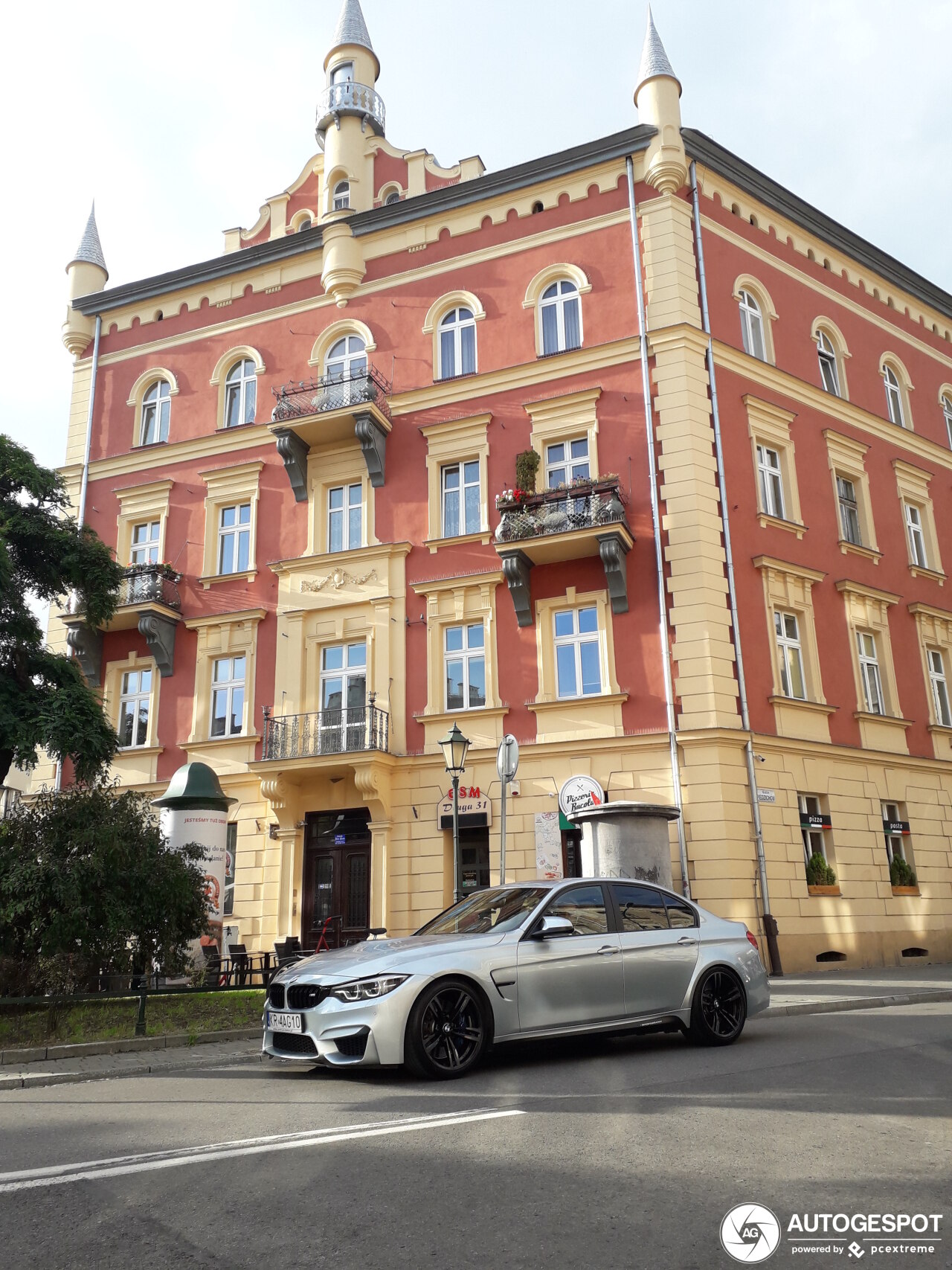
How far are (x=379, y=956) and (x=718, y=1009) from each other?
3.54 meters

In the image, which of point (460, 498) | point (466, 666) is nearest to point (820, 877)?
point (466, 666)

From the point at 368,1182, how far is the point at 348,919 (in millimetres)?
17557

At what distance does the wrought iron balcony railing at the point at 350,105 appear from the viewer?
28391 millimetres

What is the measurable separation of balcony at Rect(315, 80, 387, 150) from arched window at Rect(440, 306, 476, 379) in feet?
24.0

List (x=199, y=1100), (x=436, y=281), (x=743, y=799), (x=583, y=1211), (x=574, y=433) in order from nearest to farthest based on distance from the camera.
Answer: (x=583, y=1211) < (x=199, y=1100) < (x=743, y=799) < (x=574, y=433) < (x=436, y=281)

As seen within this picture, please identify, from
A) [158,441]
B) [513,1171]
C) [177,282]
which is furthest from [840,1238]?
[177,282]

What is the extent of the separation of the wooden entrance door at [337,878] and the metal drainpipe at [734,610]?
26.2 ft

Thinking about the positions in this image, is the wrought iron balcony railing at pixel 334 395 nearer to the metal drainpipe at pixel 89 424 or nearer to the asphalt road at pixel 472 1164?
the metal drainpipe at pixel 89 424

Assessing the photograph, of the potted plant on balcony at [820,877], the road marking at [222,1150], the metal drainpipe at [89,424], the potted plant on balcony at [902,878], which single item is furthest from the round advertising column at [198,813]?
the potted plant on balcony at [902,878]

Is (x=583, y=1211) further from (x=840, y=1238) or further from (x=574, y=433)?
(x=574, y=433)

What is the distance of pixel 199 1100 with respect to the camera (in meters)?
7.75

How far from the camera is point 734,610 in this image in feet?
69.2

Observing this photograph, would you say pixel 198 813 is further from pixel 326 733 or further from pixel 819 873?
pixel 819 873

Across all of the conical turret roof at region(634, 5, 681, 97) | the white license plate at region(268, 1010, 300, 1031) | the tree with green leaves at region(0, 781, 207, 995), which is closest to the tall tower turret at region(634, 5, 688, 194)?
the conical turret roof at region(634, 5, 681, 97)
